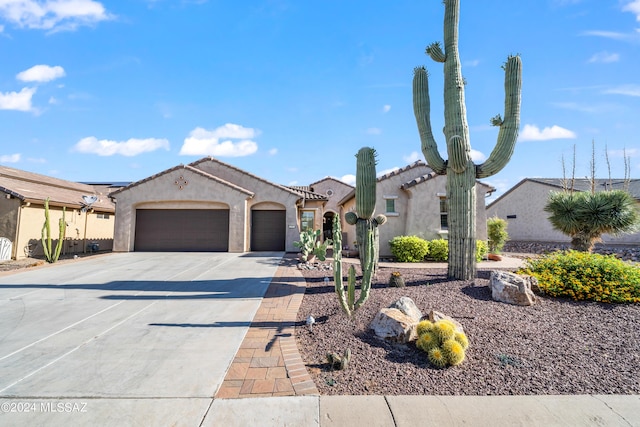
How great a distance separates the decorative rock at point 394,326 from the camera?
440 cm

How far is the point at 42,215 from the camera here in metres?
A: 14.6

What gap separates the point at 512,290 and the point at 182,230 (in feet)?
51.4

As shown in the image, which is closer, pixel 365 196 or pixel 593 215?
pixel 365 196

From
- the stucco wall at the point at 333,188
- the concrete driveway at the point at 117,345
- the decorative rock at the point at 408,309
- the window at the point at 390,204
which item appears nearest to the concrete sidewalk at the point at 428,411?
the concrete driveway at the point at 117,345

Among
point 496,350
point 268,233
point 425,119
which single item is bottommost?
point 496,350

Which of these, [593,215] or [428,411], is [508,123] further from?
[428,411]

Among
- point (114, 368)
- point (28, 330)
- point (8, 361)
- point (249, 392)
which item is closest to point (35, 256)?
point (28, 330)

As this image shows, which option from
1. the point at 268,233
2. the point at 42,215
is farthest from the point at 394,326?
the point at 42,215

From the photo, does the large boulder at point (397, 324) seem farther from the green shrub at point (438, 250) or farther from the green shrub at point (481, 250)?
the green shrub at point (481, 250)

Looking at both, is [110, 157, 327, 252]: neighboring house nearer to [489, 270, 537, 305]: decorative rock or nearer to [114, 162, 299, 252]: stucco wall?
[114, 162, 299, 252]: stucco wall

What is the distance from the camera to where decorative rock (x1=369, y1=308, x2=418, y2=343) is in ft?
14.4

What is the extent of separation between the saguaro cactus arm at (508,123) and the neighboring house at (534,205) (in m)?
17.8

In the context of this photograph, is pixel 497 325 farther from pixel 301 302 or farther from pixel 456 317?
pixel 301 302

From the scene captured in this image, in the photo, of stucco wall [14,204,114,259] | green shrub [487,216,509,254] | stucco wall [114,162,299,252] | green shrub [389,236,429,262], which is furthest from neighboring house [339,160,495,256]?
stucco wall [14,204,114,259]
